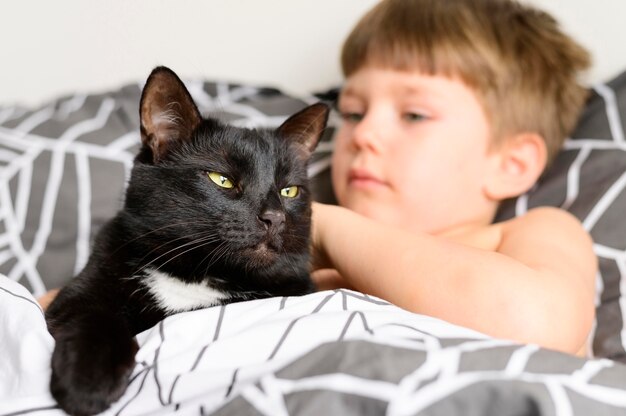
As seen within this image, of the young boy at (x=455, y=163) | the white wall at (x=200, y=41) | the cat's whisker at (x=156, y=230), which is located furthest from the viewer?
the white wall at (x=200, y=41)

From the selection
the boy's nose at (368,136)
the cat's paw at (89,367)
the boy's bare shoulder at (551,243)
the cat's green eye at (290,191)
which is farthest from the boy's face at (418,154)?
the cat's paw at (89,367)

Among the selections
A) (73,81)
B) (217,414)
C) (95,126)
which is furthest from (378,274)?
(73,81)

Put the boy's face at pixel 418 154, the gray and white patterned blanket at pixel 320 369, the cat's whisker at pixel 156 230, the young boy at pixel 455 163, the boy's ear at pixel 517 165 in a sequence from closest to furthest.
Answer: the gray and white patterned blanket at pixel 320 369 → the cat's whisker at pixel 156 230 → the young boy at pixel 455 163 → the boy's face at pixel 418 154 → the boy's ear at pixel 517 165

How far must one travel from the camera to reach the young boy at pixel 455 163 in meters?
0.89

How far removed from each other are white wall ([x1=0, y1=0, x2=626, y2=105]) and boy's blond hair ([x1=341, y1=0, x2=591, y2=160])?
0.43 ft

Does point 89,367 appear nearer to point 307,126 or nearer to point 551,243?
point 307,126

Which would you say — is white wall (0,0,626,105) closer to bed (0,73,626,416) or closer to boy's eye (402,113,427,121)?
boy's eye (402,113,427,121)

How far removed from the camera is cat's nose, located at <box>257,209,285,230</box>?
2.59 ft

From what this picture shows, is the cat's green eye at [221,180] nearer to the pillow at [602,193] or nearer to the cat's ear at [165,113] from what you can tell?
the cat's ear at [165,113]

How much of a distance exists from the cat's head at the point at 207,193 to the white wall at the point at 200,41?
24.5 inches

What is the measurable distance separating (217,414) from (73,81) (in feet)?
4.81

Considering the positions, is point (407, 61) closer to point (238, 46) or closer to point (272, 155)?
point (272, 155)

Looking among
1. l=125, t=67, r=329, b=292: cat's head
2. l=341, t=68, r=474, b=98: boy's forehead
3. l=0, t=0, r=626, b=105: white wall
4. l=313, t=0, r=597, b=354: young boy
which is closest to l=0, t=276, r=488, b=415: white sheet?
l=125, t=67, r=329, b=292: cat's head

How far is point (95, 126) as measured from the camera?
140 centimetres
